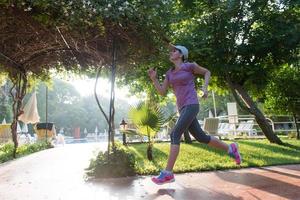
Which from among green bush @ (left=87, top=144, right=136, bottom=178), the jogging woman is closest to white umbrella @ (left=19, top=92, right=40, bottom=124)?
green bush @ (left=87, top=144, right=136, bottom=178)

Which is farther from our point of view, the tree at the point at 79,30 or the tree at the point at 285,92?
the tree at the point at 285,92

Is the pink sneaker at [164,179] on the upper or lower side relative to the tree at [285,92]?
lower

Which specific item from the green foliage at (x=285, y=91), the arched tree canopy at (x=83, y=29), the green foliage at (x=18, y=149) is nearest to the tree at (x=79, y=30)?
the arched tree canopy at (x=83, y=29)

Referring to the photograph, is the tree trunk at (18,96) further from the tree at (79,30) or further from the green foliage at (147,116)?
the green foliage at (147,116)

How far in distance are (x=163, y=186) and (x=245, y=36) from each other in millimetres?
10710

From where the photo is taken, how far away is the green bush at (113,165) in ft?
22.2

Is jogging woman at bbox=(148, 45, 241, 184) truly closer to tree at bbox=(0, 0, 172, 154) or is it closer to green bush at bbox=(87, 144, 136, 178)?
tree at bbox=(0, 0, 172, 154)

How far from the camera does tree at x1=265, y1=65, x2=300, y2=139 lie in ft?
61.8

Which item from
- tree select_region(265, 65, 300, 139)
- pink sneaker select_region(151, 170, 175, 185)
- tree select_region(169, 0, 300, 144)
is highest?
tree select_region(169, 0, 300, 144)

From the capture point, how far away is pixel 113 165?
682cm

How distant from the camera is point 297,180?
19.0ft

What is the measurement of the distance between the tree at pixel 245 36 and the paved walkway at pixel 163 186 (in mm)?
Result: 7606

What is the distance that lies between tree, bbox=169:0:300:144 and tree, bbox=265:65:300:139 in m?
3.55

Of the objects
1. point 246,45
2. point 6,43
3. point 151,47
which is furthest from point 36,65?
point 246,45
